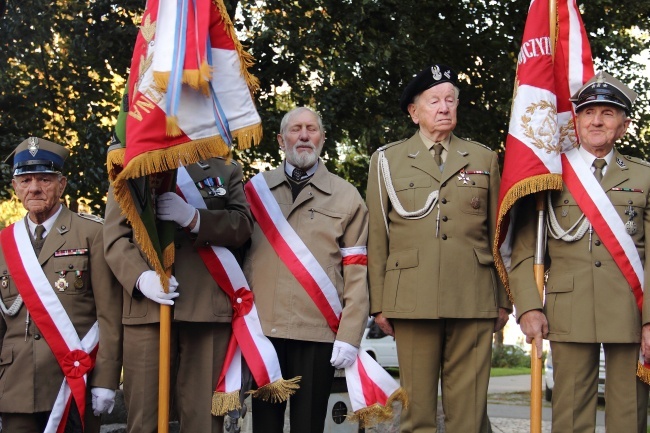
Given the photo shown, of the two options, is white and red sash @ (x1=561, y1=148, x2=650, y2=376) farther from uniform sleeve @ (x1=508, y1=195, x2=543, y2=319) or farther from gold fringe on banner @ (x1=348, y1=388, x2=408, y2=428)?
gold fringe on banner @ (x1=348, y1=388, x2=408, y2=428)

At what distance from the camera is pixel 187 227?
4754mm

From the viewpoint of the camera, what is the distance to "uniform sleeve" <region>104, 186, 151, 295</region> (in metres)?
Result: 4.72

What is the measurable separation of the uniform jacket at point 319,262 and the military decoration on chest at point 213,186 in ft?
0.93

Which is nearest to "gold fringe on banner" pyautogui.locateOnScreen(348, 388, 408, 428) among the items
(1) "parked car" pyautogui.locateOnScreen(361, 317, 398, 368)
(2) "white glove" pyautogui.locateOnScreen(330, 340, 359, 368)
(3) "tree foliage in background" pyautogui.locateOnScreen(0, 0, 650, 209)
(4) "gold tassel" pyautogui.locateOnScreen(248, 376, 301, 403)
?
(2) "white glove" pyautogui.locateOnScreen(330, 340, 359, 368)

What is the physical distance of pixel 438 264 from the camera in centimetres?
472

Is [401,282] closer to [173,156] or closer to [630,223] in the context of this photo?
[630,223]

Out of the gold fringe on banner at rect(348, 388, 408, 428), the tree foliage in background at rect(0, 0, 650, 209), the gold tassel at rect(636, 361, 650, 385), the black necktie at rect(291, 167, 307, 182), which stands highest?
the tree foliage in background at rect(0, 0, 650, 209)

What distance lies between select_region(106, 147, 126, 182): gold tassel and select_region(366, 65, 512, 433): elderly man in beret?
4.40 feet

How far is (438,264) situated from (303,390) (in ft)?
3.14

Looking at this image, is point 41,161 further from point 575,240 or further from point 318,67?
point 318,67

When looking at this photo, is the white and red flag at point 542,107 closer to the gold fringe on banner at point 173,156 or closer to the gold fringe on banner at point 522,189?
the gold fringe on banner at point 522,189

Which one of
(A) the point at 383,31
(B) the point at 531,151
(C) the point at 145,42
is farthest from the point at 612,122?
(A) the point at 383,31

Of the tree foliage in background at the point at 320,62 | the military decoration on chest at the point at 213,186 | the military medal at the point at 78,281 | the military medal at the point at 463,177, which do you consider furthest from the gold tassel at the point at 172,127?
the tree foliage in background at the point at 320,62

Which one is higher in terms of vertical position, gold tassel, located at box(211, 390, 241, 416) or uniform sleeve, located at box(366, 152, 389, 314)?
uniform sleeve, located at box(366, 152, 389, 314)
